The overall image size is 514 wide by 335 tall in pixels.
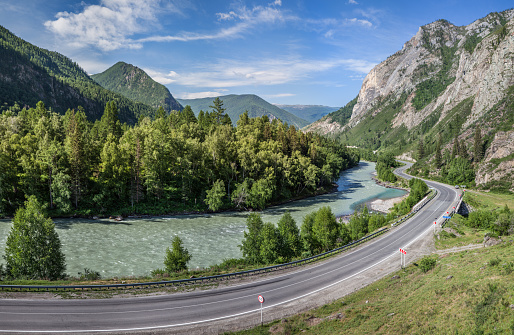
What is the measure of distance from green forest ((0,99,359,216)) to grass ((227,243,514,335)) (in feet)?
149

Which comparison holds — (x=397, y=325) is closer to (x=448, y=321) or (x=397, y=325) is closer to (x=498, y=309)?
(x=448, y=321)

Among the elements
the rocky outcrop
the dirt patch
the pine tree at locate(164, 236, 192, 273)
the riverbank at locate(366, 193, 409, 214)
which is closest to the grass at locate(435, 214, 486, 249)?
the riverbank at locate(366, 193, 409, 214)

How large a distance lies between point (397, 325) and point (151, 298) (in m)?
18.0

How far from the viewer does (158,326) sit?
62.4 ft

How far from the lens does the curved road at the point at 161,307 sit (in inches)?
723

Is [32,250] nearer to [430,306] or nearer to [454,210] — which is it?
[430,306]

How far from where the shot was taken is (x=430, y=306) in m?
17.5

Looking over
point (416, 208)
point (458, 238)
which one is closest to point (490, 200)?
point (416, 208)

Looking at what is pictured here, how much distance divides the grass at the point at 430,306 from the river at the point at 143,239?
19.5m

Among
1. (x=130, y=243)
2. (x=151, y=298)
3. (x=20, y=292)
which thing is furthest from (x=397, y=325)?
(x=130, y=243)

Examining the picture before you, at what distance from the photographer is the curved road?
18359 mm

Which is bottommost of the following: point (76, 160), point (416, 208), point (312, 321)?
point (416, 208)

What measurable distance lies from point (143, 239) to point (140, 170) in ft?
83.6

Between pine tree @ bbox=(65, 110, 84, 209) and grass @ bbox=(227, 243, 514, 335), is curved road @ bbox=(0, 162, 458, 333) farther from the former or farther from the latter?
pine tree @ bbox=(65, 110, 84, 209)
